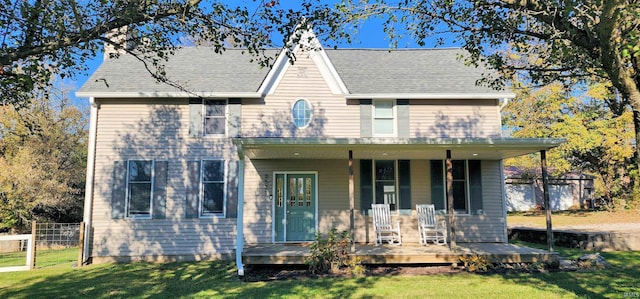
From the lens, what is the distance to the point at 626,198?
19047 millimetres

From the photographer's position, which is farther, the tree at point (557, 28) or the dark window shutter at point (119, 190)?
the dark window shutter at point (119, 190)

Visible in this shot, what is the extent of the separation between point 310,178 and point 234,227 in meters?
2.39

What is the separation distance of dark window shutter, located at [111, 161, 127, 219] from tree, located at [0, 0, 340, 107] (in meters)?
4.08

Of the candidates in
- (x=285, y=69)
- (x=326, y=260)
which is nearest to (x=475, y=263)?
(x=326, y=260)

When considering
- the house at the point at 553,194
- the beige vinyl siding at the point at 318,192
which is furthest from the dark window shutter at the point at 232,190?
the house at the point at 553,194

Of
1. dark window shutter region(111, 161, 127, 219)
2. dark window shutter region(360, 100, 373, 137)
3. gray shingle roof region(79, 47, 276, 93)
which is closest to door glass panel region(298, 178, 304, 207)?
dark window shutter region(360, 100, 373, 137)

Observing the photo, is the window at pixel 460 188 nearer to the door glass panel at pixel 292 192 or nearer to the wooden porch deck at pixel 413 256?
the wooden porch deck at pixel 413 256

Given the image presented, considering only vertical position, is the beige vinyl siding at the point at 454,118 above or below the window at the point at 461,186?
above

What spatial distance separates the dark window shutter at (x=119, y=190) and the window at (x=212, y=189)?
203 centimetres

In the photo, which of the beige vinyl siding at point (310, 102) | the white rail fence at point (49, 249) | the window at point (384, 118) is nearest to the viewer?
the white rail fence at point (49, 249)

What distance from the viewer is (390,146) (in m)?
8.62

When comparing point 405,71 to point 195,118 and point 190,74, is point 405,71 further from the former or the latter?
point 190,74

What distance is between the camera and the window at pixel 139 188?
34.2ft

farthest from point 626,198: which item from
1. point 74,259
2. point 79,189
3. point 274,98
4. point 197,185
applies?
point 79,189
